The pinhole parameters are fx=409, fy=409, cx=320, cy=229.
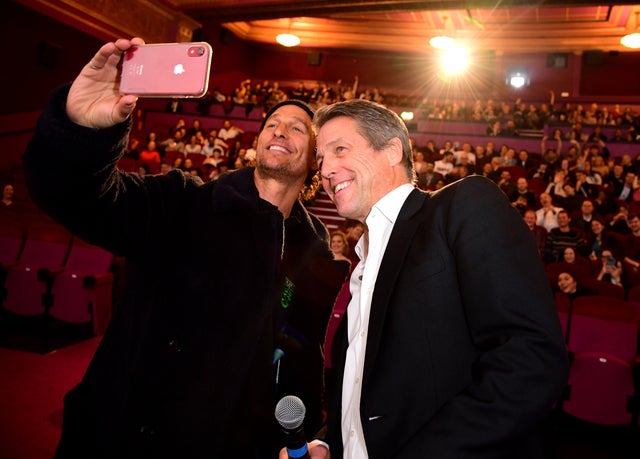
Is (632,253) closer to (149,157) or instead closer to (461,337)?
(461,337)

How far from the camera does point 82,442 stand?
1.20 m

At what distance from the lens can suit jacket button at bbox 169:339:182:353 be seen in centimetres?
121

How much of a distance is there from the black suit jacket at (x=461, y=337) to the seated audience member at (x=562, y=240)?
20.9 feet

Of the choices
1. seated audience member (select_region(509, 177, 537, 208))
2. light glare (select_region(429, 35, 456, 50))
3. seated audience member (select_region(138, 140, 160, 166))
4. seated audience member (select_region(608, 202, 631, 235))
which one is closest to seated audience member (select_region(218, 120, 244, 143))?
seated audience member (select_region(138, 140, 160, 166))

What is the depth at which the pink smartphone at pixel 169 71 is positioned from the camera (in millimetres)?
1054

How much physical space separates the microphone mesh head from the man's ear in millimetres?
781

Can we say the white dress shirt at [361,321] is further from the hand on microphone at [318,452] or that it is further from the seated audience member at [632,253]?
the seated audience member at [632,253]

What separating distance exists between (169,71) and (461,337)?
0.98 metres

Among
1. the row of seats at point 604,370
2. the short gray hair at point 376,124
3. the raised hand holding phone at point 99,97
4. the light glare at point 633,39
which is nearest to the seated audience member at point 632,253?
the row of seats at point 604,370

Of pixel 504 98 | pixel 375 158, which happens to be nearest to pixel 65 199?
pixel 375 158

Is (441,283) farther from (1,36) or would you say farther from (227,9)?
(227,9)

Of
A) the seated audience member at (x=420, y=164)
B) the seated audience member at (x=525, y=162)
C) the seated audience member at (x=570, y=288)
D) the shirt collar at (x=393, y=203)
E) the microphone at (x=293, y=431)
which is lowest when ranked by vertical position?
the microphone at (x=293, y=431)

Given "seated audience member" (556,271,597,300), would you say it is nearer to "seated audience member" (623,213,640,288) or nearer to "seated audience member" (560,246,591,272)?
"seated audience member" (560,246,591,272)

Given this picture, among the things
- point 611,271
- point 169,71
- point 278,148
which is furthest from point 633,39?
point 169,71
